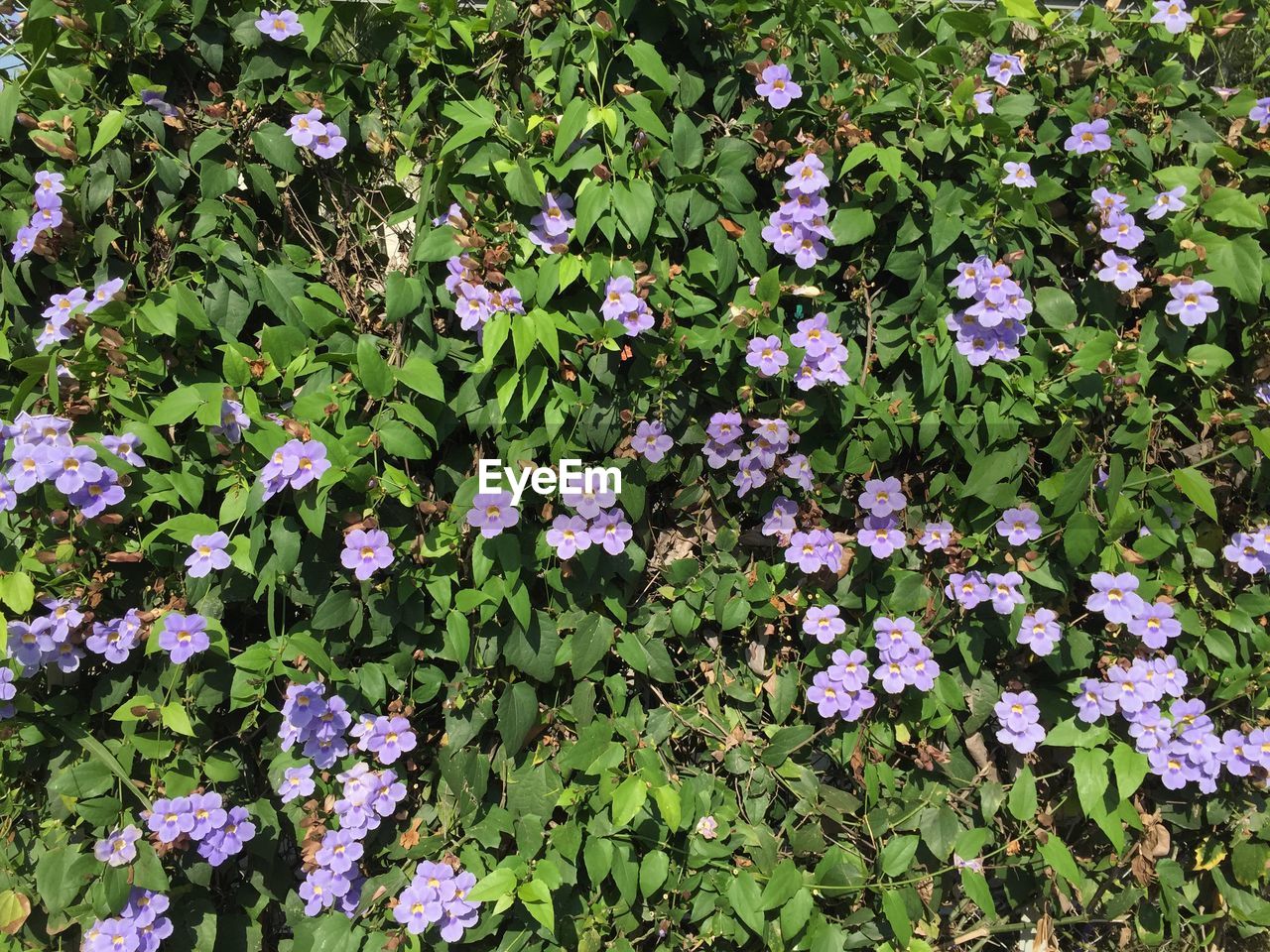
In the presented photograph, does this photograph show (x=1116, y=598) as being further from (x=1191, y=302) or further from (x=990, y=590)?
(x=1191, y=302)

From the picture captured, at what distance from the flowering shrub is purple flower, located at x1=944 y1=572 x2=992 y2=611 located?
0.03 feet

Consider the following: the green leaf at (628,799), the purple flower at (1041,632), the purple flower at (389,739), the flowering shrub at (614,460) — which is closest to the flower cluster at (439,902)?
the flowering shrub at (614,460)

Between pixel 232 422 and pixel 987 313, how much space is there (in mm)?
1944

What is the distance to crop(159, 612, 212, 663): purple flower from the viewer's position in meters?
2.07

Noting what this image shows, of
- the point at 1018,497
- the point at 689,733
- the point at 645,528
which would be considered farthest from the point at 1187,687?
the point at 645,528

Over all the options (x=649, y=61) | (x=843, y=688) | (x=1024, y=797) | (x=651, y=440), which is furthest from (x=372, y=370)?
(x=1024, y=797)

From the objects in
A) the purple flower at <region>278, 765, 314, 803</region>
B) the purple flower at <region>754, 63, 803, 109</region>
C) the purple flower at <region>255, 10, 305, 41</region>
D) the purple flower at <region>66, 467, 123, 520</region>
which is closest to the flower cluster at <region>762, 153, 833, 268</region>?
the purple flower at <region>754, 63, 803, 109</region>

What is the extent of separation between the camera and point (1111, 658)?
2342 millimetres

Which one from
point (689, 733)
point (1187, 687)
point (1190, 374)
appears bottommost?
point (689, 733)

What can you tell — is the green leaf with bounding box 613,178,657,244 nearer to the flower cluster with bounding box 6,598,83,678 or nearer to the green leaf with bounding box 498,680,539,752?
the green leaf with bounding box 498,680,539,752

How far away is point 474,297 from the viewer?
2.10 meters

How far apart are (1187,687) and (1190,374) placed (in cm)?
90

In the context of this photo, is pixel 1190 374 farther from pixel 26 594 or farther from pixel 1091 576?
pixel 26 594

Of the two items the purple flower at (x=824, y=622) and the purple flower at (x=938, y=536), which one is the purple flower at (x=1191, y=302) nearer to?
the purple flower at (x=938, y=536)
